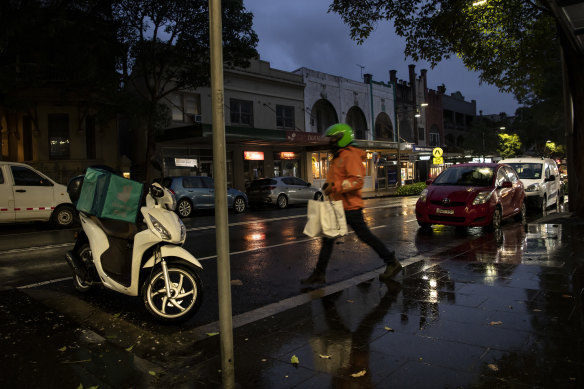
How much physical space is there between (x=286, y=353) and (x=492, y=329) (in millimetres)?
1795

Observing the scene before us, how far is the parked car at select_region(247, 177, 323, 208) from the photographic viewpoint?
69.6ft

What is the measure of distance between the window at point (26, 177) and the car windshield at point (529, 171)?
14.8 m

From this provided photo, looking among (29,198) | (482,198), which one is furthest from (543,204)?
(29,198)

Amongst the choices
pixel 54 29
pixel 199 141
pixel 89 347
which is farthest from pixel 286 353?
pixel 199 141

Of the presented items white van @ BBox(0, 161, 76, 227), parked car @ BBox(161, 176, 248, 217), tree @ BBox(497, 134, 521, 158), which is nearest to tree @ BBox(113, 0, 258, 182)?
parked car @ BBox(161, 176, 248, 217)

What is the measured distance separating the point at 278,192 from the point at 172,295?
1695cm

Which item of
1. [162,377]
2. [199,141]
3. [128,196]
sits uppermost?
[199,141]

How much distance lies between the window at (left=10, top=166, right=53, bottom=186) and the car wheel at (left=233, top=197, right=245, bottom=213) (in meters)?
7.51

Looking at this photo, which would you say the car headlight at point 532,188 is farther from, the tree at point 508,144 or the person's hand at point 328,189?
the tree at point 508,144

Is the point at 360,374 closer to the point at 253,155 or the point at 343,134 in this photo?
the point at 343,134

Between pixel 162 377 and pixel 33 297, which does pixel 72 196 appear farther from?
pixel 162 377

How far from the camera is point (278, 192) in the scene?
21.4m

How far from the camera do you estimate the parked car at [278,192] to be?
835 inches

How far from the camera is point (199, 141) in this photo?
79.7ft
